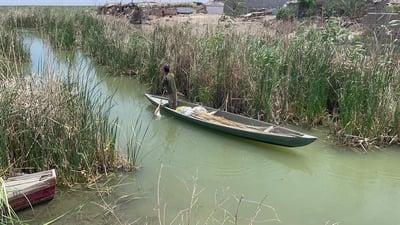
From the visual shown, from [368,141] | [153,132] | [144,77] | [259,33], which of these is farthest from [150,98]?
[368,141]

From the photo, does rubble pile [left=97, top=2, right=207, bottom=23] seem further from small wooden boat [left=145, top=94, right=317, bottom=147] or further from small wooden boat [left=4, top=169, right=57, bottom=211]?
small wooden boat [left=4, top=169, right=57, bottom=211]

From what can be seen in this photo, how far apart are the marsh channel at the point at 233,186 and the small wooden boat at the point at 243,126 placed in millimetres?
184

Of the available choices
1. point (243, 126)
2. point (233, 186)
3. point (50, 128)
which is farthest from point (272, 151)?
point (50, 128)

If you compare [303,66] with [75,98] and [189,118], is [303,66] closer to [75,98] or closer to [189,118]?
[189,118]

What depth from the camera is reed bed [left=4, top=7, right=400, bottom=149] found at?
6434 mm

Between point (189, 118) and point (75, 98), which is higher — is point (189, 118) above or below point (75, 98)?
below

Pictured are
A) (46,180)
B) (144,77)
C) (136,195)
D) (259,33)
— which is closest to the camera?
(46,180)

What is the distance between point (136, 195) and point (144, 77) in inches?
256

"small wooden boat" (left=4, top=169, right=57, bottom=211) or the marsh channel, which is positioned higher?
"small wooden boat" (left=4, top=169, right=57, bottom=211)

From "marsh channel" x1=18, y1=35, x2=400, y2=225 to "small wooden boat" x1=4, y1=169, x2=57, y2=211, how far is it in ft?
0.48

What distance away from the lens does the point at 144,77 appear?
1099 centimetres

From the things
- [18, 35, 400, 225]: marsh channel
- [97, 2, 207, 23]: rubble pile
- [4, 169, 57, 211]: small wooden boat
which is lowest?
[18, 35, 400, 225]: marsh channel

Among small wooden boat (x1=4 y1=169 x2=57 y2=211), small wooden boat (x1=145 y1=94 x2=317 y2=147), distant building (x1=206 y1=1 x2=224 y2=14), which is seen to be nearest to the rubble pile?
distant building (x1=206 y1=1 x2=224 y2=14)

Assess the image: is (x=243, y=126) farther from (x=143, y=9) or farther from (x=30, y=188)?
(x=143, y=9)
